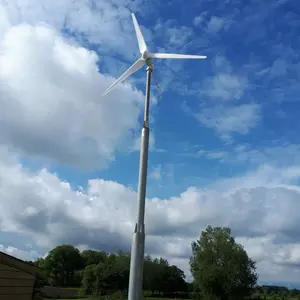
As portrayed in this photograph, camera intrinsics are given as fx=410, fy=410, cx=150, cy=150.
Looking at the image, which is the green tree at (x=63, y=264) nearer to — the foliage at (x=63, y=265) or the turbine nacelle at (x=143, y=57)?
the foliage at (x=63, y=265)

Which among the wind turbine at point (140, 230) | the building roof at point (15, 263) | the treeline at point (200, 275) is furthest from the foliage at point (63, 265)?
the wind turbine at point (140, 230)

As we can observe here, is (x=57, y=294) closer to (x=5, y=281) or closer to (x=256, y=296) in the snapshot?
(x=256, y=296)

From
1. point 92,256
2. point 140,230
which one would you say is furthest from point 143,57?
point 92,256

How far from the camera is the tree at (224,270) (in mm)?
81062

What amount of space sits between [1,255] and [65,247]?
351 ft

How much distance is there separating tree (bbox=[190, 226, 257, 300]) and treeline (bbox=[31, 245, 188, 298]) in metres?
16.5

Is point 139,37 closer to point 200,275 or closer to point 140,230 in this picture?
point 140,230

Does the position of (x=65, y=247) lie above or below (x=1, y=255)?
above

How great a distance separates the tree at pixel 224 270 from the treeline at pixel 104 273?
54.2ft

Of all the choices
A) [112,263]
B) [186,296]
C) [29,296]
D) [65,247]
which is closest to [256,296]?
[186,296]

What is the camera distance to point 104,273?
92.9m

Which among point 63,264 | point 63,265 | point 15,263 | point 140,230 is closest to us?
point 140,230

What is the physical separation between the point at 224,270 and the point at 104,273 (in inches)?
1102

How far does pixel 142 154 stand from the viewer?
2031 centimetres
